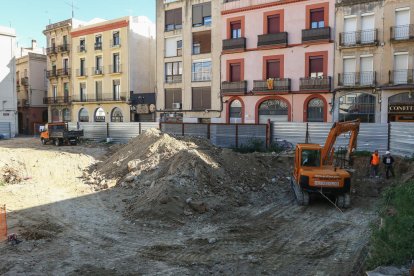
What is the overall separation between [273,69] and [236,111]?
476 cm

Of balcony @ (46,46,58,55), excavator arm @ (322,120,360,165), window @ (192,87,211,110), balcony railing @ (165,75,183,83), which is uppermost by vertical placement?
balcony @ (46,46,58,55)

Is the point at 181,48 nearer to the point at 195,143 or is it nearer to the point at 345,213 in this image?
the point at 195,143

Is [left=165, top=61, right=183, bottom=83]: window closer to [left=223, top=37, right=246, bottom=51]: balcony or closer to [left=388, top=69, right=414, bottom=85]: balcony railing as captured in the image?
[left=223, top=37, right=246, bottom=51]: balcony

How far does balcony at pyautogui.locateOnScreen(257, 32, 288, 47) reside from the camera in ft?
99.8

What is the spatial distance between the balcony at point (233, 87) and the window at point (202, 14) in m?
6.31

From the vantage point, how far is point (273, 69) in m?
31.6

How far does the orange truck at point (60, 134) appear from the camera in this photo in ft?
107

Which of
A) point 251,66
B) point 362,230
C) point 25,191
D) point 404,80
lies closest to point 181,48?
point 251,66

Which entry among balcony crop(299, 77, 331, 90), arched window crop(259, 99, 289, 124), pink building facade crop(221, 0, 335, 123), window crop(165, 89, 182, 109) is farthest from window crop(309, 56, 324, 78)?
window crop(165, 89, 182, 109)

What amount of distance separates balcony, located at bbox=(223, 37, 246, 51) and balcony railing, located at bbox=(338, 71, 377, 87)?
8.49 meters

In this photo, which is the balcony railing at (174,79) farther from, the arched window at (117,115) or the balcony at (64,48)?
the balcony at (64,48)

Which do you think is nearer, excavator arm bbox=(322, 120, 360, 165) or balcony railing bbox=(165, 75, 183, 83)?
excavator arm bbox=(322, 120, 360, 165)

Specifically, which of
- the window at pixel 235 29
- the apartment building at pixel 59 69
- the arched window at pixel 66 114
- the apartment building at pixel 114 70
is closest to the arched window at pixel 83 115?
the apartment building at pixel 114 70

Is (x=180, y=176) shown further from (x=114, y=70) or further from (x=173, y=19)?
(x=114, y=70)
